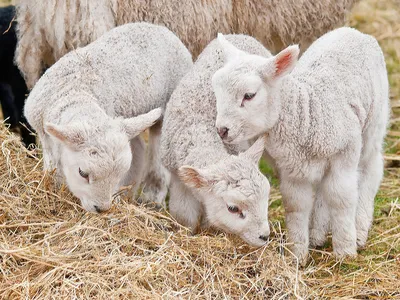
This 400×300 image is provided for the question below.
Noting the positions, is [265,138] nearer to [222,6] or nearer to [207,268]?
[207,268]

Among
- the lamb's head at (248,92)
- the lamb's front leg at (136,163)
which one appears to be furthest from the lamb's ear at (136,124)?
the lamb's front leg at (136,163)

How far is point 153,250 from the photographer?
15.2 feet

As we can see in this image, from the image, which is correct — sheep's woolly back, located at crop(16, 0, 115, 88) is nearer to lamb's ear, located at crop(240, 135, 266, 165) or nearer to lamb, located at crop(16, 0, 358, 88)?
lamb, located at crop(16, 0, 358, 88)

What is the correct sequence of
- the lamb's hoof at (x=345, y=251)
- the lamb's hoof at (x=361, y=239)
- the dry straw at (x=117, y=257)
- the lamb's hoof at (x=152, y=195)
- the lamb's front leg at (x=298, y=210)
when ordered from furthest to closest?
the lamb's hoof at (x=152, y=195) < the lamb's hoof at (x=361, y=239) < the lamb's hoof at (x=345, y=251) < the lamb's front leg at (x=298, y=210) < the dry straw at (x=117, y=257)

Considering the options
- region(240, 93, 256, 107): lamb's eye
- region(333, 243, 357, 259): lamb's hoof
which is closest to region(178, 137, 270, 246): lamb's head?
region(240, 93, 256, 107): lamb's eye

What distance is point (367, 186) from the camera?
5.45m

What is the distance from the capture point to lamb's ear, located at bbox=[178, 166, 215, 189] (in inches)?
174

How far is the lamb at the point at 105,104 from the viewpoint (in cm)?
445

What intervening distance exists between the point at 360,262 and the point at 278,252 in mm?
610

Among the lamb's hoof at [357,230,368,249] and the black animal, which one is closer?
the lamb's hoof at [357,230,368,249]

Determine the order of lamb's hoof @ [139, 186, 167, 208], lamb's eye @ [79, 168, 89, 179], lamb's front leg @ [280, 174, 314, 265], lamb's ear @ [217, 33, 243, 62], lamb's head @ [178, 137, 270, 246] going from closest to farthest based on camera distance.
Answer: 1. lamb's head @ [178, 137, 270, 246]
2. lamb's eye @ [79, 168, 89, 179]
3. lamb's ear @ [217, 33, 243, 62]
4. lamb's front leg @ [280, 174, 314, 265]
5. lamb's hoof @ [139, 186, 167, 208]

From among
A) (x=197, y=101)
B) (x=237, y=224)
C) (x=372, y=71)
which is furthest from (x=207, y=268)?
(x=372, y=71)

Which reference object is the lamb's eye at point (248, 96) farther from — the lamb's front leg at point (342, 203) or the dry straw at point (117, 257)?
the dry straw at point (117, 257)

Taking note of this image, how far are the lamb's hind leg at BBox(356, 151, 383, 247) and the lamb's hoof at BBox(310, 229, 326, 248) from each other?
0.25m
